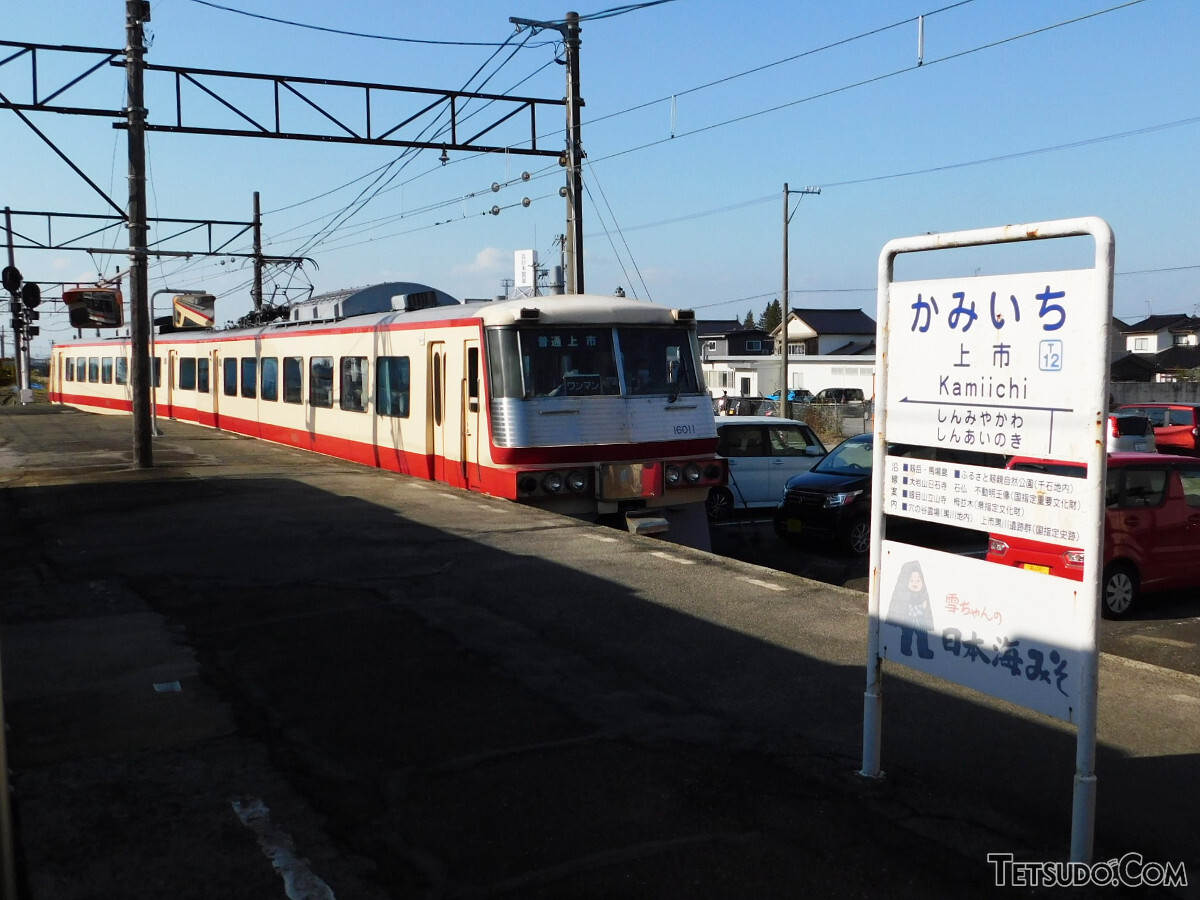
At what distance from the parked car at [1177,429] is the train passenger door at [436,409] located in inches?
675

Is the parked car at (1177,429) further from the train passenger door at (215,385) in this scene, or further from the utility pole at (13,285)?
the utility pole at (13,285)

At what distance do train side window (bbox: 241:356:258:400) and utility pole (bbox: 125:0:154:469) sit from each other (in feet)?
18.4

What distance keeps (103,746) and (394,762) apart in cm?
140

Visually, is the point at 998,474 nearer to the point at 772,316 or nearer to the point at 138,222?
the point at 138,222

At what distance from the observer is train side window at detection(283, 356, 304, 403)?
1947 centimetres

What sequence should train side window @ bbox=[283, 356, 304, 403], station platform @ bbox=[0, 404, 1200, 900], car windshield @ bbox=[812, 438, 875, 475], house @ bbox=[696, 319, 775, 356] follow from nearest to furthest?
station platform @ bbox=[0, 404, 1200, 900] → car windshield @ bbox=[812, 438, 875, 475] → train side window @ bbox=[283, 356, 304, 403] → house @ bbox=[696, 319, 775, 356]

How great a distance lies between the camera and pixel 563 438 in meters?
11.6

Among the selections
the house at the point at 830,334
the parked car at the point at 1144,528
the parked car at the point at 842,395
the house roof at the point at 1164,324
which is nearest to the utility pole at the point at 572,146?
the parked car at the point at 1144,528

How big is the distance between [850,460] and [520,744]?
9914 millimetres

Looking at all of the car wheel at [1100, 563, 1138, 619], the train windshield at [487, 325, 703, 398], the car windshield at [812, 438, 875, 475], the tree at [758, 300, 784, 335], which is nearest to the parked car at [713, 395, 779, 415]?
the car windshield at [812, 438, 875, 475]

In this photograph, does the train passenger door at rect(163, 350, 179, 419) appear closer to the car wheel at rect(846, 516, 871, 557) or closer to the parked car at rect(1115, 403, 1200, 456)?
the car wheel at rect(846, 516, 871, 557)

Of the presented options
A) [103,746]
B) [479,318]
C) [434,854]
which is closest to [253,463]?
[479,318]

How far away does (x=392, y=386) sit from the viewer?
14922mm

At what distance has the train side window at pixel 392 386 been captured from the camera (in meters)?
14.5
